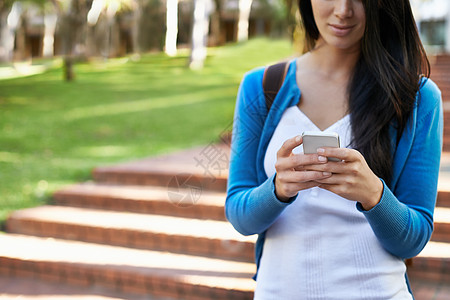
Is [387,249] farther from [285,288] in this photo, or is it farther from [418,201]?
[285,288]

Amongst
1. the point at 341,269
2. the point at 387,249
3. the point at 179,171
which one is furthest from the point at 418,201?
the point at 179,171

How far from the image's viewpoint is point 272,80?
1497 mm

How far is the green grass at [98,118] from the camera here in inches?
266

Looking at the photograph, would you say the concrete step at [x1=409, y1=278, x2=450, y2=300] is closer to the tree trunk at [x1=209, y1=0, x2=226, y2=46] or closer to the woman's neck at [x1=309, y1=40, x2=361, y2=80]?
the woman's neck at [x1=309, y1=40, x2=361, y2=80]

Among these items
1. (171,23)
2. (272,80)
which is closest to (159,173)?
(272,80)

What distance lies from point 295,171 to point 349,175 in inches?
4.6

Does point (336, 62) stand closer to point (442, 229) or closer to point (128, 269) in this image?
point (442, 229)

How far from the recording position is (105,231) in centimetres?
482

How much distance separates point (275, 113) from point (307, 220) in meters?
0.31

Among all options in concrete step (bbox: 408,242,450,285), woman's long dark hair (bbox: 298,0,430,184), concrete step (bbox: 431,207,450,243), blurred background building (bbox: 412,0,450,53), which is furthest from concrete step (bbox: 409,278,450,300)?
blurred background building (bbox: 412,0,450,53)

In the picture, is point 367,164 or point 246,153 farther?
point 246,153

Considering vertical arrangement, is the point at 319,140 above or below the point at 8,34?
above

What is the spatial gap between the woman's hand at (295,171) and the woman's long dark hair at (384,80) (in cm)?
27

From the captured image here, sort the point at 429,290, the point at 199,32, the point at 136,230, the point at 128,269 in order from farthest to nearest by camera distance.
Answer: the point at 199,32 → the point at 136,230 → the point at 128,269 → the point at 429,290
